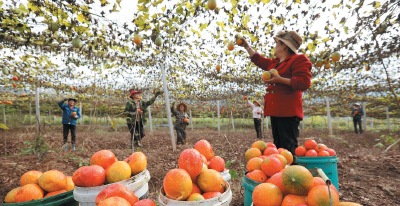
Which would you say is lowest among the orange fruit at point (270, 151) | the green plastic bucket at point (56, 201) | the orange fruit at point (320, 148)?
the green plastic bucket at point (56, 201)

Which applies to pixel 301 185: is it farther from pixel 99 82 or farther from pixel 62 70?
pixel 99 82

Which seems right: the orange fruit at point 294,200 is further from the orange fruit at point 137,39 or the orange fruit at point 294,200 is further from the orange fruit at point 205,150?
the orange fruit at point 137,39

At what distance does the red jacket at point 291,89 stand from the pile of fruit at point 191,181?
148 cm

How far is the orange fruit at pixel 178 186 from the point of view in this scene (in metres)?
1.07

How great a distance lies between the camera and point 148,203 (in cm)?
97

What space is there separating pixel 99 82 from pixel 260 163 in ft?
33.3

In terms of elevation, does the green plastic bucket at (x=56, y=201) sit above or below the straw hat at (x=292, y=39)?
below

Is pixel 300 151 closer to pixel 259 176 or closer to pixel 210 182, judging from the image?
pixel 259 176

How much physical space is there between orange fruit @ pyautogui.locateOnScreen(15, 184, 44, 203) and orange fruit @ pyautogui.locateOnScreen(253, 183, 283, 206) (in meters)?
1.61

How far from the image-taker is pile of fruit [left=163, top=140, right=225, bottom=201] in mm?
1075

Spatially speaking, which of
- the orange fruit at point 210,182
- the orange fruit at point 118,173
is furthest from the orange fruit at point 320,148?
the orange fruit at point 118,173

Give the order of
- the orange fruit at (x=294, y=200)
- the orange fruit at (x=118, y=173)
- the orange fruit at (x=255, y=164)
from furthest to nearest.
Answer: the orange fruit at (x=255, y=164)
the orange fruit at (x=118, y=173)
the orange fruit at (x=294, y=200)

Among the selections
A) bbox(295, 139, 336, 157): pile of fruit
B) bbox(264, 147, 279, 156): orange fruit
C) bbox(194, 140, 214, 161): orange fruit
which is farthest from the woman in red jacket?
bbox(194, 140, 214, 161): orange fruit

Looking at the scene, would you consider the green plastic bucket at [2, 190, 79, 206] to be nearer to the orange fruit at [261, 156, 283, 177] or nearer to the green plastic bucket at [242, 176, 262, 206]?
the green plastic bucket at [242, 176, 262, 206]
